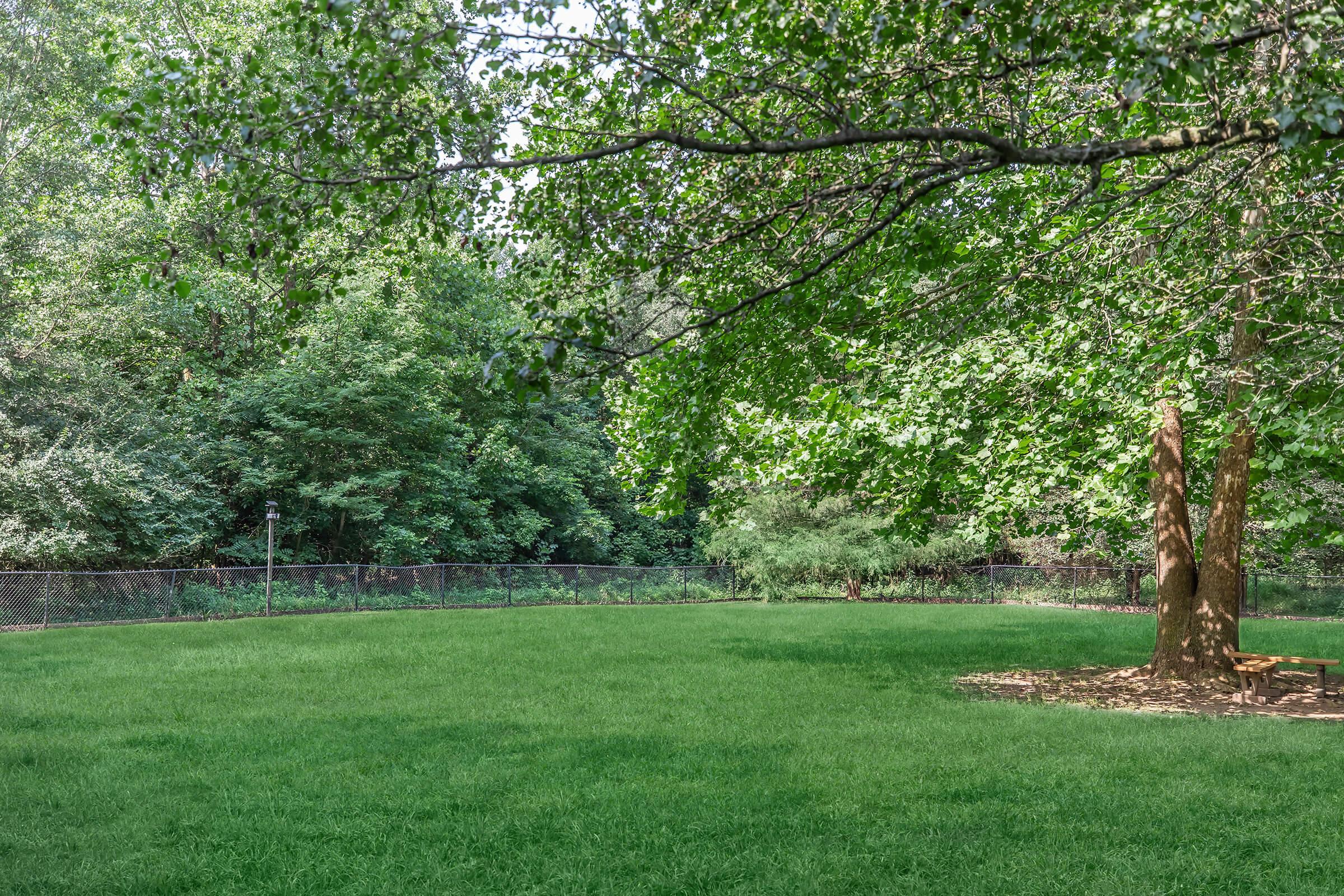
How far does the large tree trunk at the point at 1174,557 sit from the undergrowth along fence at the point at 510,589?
59.2ft

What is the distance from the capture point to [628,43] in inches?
205

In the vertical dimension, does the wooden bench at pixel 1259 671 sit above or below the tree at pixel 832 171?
below

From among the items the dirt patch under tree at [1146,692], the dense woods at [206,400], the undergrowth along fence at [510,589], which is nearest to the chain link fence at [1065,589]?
the undergrowth along fence at [510,589]

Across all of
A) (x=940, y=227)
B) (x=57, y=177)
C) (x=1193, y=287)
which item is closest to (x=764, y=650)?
(x=1193, y=287)

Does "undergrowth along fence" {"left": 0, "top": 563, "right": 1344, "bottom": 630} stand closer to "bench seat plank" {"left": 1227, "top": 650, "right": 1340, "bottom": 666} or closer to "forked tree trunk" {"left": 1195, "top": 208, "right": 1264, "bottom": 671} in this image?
"forked tree trunk" {"left": 1195, "top": 208, "right": 1264, "bottom": 671}

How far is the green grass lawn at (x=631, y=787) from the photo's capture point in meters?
5.79

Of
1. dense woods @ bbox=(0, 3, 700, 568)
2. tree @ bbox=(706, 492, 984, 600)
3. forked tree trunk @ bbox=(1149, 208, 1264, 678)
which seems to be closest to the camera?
forked tree trunk @ bbox=(1149, 208, 1264, 678)

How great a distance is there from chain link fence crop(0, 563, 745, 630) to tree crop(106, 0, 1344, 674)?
58.9 feet

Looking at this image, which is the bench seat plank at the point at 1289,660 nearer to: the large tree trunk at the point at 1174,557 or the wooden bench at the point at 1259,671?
the wooden bench at the point at 1259,671

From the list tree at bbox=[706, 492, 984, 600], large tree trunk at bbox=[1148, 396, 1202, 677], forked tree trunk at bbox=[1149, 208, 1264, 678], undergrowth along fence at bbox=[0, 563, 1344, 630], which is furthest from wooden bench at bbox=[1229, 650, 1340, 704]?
tree at bbox=[706, 492, 984, 600]

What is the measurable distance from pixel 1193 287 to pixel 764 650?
459 inches

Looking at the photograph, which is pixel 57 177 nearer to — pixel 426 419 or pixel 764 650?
pixel 426 419

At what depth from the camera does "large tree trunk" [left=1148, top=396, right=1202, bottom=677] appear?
1372 cm

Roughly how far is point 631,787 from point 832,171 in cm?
463
